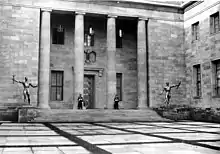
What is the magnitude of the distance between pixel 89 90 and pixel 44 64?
6.26 meters

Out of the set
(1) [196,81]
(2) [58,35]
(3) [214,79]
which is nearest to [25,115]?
(2) [58,35]

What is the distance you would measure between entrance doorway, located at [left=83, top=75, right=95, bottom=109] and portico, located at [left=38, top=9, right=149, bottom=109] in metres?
0.47

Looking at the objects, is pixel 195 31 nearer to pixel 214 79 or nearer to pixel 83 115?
pixel 214 79

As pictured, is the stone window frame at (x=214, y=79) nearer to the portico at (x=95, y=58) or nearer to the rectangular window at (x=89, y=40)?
the portico at (x=95, y=58)

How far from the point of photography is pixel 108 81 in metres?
25.7

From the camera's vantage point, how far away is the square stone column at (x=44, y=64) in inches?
→ 954

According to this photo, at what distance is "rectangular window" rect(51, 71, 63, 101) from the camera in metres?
28.0

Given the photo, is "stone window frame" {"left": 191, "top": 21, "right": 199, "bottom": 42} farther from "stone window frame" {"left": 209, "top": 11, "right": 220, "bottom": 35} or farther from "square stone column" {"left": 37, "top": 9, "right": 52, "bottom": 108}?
"square stone column" {"left": 37, "top": 9, "right": 52, "bottom": 108}

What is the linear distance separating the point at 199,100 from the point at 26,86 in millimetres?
13932

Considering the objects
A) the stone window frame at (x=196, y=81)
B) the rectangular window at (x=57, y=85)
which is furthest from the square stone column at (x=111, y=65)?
the stone window frame at (x=196, y=81)

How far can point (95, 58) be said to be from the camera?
2933 cm

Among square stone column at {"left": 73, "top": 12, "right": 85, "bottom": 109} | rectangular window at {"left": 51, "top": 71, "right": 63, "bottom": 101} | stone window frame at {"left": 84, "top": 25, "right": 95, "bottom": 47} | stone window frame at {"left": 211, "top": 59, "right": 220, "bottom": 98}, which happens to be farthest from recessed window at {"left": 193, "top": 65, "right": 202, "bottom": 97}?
rectangular window at {"left": 51, "top": 71, "right": 63, "bottom": 101}

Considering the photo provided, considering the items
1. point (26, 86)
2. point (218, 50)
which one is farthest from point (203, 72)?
point (26, 86)

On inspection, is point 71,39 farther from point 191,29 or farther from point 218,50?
point 218,50
